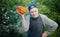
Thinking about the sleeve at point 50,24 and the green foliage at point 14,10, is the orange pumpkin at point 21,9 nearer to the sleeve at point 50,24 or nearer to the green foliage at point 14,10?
the green foliage at point 14,10

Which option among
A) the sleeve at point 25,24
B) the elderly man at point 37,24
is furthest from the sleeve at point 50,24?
the sleeve at point 25,24

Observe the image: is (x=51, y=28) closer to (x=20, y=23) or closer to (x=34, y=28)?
(x=34, y=28)

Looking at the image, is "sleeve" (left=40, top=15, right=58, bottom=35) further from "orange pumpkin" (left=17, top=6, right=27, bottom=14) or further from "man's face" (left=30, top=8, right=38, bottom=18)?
"orange pumpkin" (left=17, top=6, right=27, bottom=14)

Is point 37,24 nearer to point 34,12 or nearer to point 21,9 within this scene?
point 34,12

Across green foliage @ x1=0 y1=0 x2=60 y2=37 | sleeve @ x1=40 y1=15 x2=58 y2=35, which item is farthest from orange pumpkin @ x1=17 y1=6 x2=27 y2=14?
sleeve @ x1=40 y1=15 x2=58 y2=35

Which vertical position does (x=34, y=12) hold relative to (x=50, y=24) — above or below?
above

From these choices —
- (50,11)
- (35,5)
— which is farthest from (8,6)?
(50,11)

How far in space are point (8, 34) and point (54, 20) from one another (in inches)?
20.6

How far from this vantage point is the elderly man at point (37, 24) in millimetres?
1980

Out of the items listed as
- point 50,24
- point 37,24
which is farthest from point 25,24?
point 50,24

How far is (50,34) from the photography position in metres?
1.99

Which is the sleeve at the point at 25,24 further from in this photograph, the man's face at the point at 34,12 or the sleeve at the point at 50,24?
the sleeve at the point at 50,24

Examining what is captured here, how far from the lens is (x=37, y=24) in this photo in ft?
6.54

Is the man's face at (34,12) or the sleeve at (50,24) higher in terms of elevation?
the man's face at (34,12)
